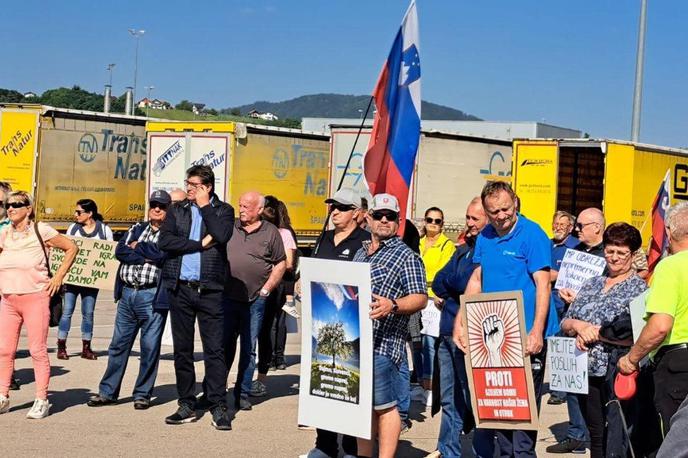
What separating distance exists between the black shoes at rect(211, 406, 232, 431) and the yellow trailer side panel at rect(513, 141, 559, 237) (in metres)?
14.4

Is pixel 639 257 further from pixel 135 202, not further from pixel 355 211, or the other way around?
pixel 135 202

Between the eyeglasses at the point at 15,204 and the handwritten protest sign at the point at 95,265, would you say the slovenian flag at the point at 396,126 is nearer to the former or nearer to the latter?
the eyeglasses at the point at 15,204

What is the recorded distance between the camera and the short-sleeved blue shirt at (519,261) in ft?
24.2

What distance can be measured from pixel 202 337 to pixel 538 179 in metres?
14.7

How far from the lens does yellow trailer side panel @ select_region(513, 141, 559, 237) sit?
23.8m

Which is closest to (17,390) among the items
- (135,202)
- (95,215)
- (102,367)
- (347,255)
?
(102,367)

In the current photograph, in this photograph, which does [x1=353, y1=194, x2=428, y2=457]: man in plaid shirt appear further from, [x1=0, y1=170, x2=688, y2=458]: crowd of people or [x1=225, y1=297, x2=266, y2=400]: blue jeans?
[x1=225, y1=297, x2=266, y2=400]: blue jeans

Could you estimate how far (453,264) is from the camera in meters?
8.64

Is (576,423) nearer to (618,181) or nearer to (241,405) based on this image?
(241,405)

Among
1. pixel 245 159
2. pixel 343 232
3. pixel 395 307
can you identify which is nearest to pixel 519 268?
pixel 395 307

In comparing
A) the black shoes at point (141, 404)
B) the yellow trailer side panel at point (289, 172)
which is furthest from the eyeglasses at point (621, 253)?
the yellow trailer side panel at point (289, 172)

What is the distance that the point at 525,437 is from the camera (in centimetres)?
739

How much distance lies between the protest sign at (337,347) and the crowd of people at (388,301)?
130mm

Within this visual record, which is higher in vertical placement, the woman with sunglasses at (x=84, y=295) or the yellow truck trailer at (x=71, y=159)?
the yellow truck trailer at (x=71, y=159)
